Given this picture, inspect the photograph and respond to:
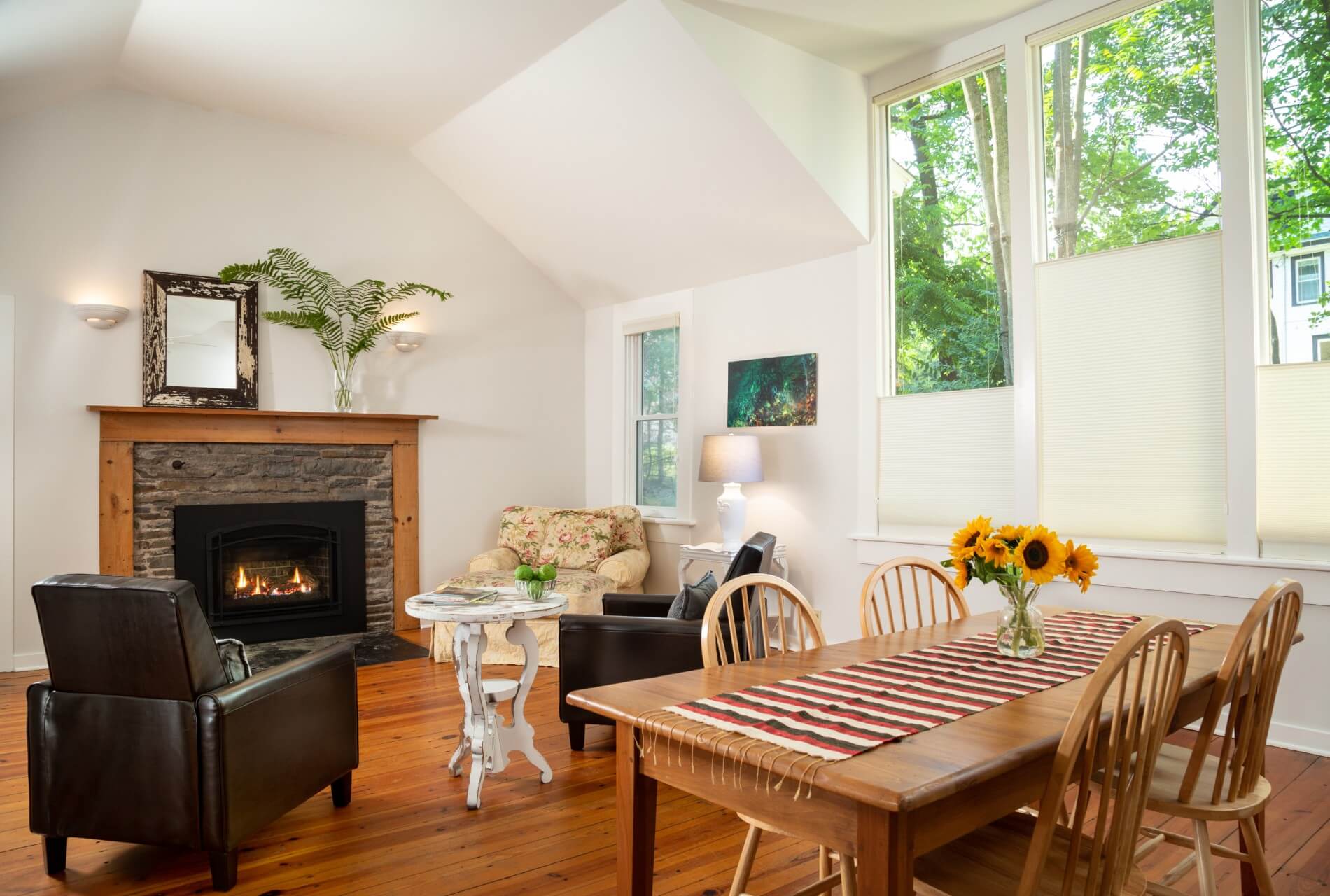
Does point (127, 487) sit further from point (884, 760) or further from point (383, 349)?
point (884, 760)

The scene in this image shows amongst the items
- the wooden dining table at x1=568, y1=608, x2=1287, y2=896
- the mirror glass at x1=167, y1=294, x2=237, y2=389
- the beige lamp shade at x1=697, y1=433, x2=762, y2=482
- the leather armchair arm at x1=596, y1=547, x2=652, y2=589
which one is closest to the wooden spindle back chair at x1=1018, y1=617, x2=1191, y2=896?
the wooden dining table at x1=568, y1=608, x2=1287, y2=896

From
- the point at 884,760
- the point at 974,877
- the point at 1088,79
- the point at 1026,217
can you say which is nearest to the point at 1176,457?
the point at 1026,217

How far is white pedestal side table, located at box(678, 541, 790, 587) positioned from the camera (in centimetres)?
519

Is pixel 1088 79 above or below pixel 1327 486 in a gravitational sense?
above

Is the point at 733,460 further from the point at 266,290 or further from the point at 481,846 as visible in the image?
the point at 266,290

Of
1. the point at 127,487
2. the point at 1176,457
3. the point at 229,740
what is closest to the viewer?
the point at 229,740

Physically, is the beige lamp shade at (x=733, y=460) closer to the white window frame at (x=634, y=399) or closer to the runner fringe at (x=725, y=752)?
the white window frame at (x=634, y=399)

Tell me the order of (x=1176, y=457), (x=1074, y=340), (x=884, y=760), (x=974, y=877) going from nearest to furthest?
(x=884, y=760) → (x=974, y=877) → (x=1176, y=457) → (x=1074, y=340)

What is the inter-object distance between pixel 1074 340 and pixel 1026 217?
66 cm

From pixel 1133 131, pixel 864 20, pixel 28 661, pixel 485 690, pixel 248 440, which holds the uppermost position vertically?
pixel 864 20

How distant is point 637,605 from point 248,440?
2899 mm

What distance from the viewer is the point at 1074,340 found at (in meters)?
4.09

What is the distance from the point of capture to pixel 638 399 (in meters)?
6.75

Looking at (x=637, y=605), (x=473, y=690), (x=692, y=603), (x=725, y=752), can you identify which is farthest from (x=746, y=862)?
(x=637, y=605)
